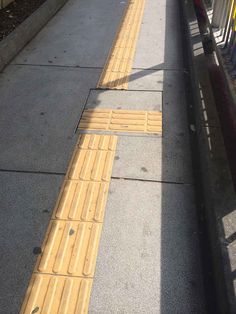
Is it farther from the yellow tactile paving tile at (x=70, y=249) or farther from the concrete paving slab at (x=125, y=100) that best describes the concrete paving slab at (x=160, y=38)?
the yellow tactile paving tile at (x=70, y=249)

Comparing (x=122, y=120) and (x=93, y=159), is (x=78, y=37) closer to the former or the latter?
(x=122, y=120)

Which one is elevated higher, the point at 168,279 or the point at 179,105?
the point at 179,105

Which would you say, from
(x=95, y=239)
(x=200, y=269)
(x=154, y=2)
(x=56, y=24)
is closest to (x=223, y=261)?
(x=200, y=269)

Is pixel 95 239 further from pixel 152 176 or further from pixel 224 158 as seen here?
pixel 224 158

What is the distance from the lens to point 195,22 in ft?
15.1

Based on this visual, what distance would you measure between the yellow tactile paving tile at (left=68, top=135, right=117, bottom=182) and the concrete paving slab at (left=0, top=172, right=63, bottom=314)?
0.20 metres

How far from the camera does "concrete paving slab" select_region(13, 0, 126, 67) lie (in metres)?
4.55

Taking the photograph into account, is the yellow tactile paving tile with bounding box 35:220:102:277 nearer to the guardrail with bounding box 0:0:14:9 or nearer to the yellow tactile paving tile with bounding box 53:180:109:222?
the yellow tactile paving tile with bounding box 53:180:109:222

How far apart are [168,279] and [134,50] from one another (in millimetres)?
3643

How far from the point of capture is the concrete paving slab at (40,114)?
296 centimetres

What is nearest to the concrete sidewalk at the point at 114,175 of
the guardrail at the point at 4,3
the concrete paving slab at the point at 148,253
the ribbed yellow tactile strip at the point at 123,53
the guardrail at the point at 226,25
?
the concrete paving slab at the point at 148,253

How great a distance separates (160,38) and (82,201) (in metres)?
3.60

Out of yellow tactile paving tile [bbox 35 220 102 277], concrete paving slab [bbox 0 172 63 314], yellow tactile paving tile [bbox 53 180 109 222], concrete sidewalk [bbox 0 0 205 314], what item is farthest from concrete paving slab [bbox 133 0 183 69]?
yellow tactile paving tile [bbox 35 220 102 277]

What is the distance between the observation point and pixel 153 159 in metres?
2.92
